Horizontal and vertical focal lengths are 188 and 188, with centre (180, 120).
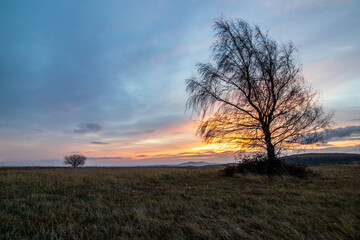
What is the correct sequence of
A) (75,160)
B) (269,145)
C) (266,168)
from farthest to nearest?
(75,160) < (269,145) < (266,168)

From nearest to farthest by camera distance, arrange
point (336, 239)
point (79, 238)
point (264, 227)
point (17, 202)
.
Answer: point (336, 239)
point (79, 238)
point (264, 227)
point (17, 202)

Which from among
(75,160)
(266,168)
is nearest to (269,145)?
(266,168)

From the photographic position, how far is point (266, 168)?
1225cm

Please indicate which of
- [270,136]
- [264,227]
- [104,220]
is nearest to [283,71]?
[270,136]

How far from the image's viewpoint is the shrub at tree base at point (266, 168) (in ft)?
38.3

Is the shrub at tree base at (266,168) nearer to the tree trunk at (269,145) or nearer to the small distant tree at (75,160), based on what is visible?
the tree trunk at (269,145)

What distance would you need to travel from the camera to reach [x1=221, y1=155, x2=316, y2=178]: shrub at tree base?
1167 centimetres

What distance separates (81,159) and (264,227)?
242 ft

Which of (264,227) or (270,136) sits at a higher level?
(270,136)

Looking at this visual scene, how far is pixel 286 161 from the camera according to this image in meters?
12.8

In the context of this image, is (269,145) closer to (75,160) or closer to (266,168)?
(266,168)

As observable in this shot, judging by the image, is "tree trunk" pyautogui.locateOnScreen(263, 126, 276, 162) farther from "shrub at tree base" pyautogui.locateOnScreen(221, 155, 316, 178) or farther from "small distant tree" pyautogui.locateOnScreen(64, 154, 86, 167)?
"small distant tree" pyautogui.locateOnScreen(64, 154, 86, 167)

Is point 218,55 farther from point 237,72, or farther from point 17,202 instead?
point 17,202

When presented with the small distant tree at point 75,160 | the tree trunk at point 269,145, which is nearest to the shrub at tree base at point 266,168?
the tree trunk at point 269,145
